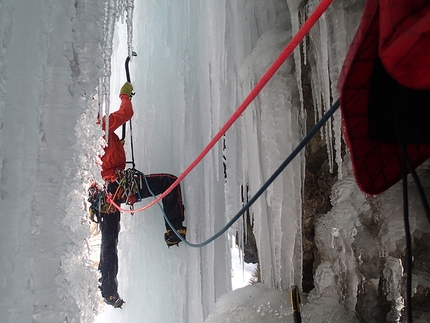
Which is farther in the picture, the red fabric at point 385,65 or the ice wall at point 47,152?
the ice wall at point 47,152

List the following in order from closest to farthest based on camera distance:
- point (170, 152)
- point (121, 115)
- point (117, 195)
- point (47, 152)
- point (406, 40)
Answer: point (406, 40), point (47, 152), point (121, 115), point (117, 195), point (170, 152)

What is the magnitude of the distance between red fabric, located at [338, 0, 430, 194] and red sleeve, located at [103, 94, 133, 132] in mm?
1658

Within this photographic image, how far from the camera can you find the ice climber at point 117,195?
2062mm

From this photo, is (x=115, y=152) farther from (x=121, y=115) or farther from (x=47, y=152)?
(x=47, y=152)

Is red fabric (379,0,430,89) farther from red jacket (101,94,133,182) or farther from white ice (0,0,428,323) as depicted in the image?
red jacket (101,94,133,182)

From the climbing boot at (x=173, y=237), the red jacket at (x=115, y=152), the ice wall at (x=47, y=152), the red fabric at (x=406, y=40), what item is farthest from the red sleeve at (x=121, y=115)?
the red fabric at (x=406, y=40)

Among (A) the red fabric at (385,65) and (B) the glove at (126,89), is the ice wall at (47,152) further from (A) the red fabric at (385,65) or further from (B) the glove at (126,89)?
(B) the glove at (126,89)

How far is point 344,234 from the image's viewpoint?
4.10ft

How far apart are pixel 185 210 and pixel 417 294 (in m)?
1.62

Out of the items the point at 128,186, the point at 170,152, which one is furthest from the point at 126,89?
the point at 128,186

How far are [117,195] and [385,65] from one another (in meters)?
2.03

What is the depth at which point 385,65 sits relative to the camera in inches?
15.4

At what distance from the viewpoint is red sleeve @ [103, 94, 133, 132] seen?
194 centimetres

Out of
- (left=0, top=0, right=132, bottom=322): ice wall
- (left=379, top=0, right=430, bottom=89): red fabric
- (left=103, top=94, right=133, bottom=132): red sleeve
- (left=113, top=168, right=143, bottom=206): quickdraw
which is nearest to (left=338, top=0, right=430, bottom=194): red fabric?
(left=379, top=0, right=430, bottom=89): red fabric
